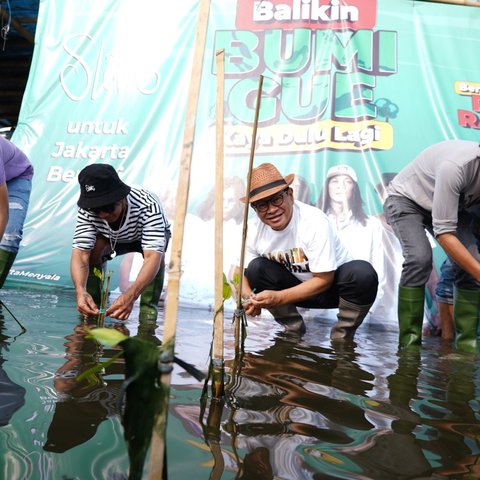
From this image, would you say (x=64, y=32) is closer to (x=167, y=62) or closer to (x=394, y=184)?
(x=167, y=62)

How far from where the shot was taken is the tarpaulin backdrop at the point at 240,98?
388cm

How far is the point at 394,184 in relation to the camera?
2666mm

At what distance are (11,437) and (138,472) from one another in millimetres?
356

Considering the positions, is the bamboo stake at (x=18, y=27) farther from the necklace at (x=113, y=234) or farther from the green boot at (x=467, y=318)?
the green boot at (x=467, y=318)

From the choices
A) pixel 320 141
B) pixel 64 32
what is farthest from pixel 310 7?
pixel 64 32

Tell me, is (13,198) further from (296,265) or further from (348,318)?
(348,318)

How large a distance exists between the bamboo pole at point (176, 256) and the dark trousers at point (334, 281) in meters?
1.75

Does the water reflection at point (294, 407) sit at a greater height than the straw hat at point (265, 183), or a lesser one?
lesser

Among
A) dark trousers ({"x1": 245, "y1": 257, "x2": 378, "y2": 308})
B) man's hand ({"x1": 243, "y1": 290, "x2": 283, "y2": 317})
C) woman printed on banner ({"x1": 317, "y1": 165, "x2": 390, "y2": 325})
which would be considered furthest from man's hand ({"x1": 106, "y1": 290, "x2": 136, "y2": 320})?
woman printed on banner ({"x1": 317, "y1": 165, "x2": 390, "y2": 325})

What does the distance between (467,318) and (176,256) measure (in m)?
2.13

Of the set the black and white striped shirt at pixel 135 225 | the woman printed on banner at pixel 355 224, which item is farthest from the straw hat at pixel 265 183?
the woman printed on banner at pixel 355 224

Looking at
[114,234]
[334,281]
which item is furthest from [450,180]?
[114,234]

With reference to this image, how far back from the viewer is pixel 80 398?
48.9 inches

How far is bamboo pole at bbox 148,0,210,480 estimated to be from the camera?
0.77 metres
